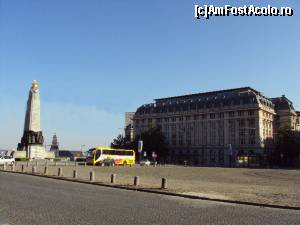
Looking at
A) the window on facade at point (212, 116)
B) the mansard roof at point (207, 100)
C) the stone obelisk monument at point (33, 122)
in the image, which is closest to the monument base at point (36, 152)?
the stone obelisk monument at point (33, 122)

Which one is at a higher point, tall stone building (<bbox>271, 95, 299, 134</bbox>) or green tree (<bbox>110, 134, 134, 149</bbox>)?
tall stone building (<bbox>271, 95, 299, 134</bbox>)

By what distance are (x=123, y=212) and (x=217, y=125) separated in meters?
122

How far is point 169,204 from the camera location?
51.8 feet

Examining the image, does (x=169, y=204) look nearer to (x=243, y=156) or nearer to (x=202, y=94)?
(x=243, y=156)

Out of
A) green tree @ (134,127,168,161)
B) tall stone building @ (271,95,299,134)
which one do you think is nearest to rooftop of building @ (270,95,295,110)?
tall stone building @ (271,95,299,134)

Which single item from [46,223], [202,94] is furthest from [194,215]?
[202,94]

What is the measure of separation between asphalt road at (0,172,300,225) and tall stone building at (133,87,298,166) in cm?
10148

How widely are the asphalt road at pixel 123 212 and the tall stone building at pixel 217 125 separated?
101m

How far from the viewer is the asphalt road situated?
1138cm

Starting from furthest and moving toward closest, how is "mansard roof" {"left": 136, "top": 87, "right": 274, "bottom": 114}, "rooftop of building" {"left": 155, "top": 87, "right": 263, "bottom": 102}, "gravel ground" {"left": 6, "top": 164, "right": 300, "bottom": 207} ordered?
"rooftop of building" {"left": 155, "top": 87, "right": 263, "bottom": 102} → "mansard roof" {"left": 136, "top": 87, "right": 274, "bottom": 114} → "gravel ground" {"left": 6, "top": 164, "right": 300, "bottom": 207}

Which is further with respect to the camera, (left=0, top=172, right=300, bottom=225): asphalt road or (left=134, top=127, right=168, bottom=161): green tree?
(left=134, top=127, right=168, bottom=161): green tree

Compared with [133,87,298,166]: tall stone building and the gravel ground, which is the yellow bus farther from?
[133,87,298,166]: tall stone building

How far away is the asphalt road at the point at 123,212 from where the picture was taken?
37.3ft

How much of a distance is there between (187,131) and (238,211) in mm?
125592
